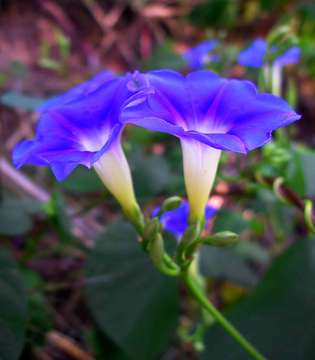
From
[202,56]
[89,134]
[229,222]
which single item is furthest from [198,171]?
[202,56]

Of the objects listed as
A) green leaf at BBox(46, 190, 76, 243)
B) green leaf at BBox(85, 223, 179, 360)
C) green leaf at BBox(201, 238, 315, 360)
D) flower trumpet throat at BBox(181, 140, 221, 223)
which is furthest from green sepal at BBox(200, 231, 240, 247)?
green leaf at BBox(46, 190, 76, 243)

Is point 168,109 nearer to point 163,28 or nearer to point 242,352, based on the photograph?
point 242,352

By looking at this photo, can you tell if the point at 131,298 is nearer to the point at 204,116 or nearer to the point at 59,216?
the point at 59,216

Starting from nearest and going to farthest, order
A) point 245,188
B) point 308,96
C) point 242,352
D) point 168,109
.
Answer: point 168,109 < point 242,352 < point 245,188 < point 308,96

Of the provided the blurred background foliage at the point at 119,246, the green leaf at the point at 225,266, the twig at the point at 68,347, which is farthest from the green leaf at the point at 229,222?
the twig at the point at 68,347

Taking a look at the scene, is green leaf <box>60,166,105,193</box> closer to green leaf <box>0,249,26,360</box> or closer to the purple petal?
green leaf <box>0,249,26,360</box>

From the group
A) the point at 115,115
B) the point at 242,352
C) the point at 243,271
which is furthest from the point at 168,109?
the point at 243,271
